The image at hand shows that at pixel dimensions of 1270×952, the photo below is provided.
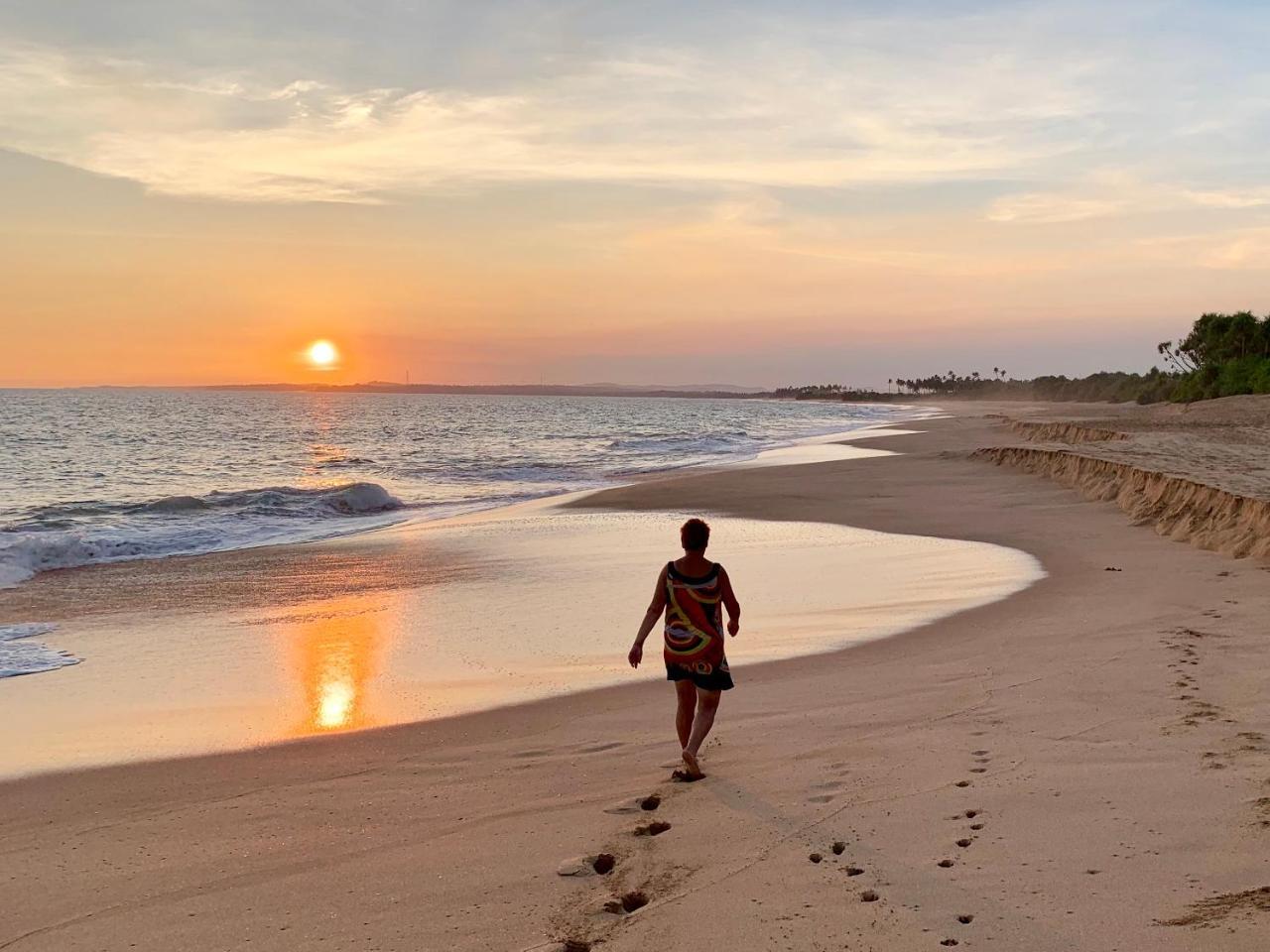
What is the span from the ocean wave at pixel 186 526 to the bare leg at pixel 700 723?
41.9 feet

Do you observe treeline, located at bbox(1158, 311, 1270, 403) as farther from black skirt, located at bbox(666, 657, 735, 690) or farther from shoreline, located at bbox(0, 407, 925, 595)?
black skirt, located at bbox(666, 657, 735, 690)

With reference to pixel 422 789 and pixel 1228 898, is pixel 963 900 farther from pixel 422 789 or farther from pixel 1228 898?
pixel 422 789

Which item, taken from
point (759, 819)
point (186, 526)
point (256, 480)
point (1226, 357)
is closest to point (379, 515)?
point (186, 526)

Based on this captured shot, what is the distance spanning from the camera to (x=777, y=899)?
4.32 meters

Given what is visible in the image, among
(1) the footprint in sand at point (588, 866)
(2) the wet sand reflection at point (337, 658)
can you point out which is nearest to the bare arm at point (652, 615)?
(1) the footprint in sand at point (588, 866)

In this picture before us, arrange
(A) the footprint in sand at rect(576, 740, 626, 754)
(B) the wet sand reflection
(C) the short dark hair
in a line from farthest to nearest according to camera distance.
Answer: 1. (B) the wet sand reflection
2. (A) the footprint in sand at rect(576, 740, 626, 754)
3. (C) the short dark hair

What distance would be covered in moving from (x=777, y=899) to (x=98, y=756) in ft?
15.8

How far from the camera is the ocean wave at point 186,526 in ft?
55.3

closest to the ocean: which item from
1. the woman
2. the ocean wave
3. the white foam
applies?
the ocean wave

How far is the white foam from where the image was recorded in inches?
366

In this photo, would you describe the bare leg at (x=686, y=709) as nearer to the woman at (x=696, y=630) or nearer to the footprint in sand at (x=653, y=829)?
the woman at (x=696, y=630)

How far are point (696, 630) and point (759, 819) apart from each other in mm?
1329

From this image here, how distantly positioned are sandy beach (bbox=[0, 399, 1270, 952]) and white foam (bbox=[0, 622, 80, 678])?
3.48 metres

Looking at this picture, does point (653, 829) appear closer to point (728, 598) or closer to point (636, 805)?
point (636, 805)
